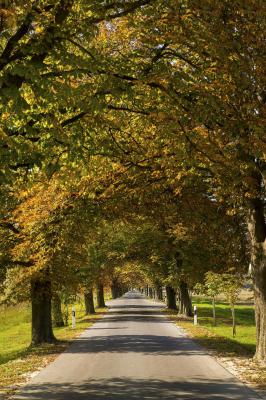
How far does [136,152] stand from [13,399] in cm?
639

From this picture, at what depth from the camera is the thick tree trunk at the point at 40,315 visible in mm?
21031

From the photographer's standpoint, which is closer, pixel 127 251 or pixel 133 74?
pixel 133 74

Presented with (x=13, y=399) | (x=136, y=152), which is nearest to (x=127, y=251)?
(x=136, y=152)

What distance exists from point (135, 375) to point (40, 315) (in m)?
9.98

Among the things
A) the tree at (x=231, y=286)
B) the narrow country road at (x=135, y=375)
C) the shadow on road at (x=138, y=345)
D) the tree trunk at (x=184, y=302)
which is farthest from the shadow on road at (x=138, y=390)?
the tree trunk at (x=184, y=302)

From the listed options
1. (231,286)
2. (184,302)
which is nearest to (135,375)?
(231,286)

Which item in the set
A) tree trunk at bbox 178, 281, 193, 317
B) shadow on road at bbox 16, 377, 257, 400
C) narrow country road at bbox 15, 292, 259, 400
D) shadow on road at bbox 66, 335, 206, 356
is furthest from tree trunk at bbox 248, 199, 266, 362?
tree trunk at bbox 178, 281, 193, 317

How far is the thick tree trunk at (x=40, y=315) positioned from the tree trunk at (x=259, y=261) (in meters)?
9.07

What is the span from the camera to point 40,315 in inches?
850

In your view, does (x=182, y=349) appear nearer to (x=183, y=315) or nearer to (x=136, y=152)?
(x=136, y=152)

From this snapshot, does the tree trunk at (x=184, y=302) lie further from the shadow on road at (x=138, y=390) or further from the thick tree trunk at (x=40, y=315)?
the shadow on road at (x=138, y=390)

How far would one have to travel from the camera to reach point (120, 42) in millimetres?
12359

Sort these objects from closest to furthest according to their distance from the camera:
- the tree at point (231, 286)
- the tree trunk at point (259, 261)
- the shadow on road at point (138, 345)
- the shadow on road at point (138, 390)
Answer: the shadow on road at point (138, 390), the tree trunk at point (259, 261), the shadow on road at point (138, 345), the tree at point (231, 286)

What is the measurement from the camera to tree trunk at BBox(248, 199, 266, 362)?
1466 cm
